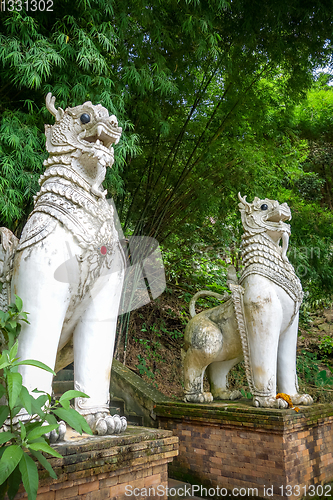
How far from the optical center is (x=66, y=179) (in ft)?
6.84

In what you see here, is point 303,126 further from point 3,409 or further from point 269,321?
point 3,409

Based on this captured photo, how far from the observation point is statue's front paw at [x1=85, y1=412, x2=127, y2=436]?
192cm

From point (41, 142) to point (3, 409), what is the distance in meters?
2.68

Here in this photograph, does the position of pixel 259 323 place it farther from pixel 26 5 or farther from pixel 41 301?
pixel 26 5

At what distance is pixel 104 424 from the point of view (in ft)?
6.30

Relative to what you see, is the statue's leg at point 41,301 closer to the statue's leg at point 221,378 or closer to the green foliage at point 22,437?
the green foliage at point 22,437

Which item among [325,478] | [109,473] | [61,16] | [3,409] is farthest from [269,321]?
[61,16]

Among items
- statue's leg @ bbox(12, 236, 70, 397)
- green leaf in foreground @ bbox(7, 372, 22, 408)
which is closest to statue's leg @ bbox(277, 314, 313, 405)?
statue's leg @ bbox(12, 236, 70, 397)

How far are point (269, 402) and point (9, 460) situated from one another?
7.44 ft

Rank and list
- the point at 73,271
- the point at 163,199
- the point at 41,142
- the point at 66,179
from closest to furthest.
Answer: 1. the point at 73,271
2. the point at 66,179
3. the point at 41,142
4. the point at 163,199

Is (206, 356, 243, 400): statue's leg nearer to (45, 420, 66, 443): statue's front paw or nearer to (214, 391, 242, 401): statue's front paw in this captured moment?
(214, 391, 242, 401): statue's front paw

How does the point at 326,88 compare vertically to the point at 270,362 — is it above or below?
above

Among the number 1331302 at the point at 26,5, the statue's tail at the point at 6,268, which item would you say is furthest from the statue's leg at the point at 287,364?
the number 1331302 at the point at 26,5

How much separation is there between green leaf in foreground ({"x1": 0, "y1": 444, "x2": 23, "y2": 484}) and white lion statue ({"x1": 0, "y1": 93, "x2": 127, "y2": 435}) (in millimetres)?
469
